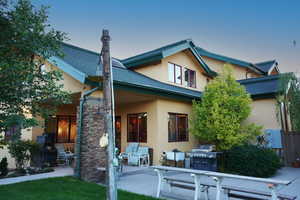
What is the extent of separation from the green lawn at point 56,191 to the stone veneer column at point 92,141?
0.45 m

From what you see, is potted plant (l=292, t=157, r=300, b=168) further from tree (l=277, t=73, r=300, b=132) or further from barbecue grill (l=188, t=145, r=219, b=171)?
barbecue grill (l=188, t=145, r=219, b=171)

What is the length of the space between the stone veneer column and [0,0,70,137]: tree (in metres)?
2.33

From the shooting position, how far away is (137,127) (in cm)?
1180

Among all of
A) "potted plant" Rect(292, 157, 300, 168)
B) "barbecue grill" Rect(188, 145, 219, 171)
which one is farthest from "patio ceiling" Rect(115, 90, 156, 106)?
"potted plant" Rect(292, 157, 300, 168)

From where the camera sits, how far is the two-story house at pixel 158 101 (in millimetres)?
10656

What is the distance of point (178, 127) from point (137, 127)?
2241mm

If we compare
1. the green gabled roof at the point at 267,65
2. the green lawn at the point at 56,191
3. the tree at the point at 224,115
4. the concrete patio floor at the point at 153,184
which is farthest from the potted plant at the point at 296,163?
the green gabled roof at the point at 267,65

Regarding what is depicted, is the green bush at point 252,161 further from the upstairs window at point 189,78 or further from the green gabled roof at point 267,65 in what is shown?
the green gabled roof at point 267,65

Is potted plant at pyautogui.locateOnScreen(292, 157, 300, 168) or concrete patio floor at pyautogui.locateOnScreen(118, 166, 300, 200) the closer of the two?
concrete patio floor at pyautogui.locateOnScreen(118, 166, 300, 200)

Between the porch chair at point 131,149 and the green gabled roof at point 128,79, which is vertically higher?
the green gabled roof at point 128,79

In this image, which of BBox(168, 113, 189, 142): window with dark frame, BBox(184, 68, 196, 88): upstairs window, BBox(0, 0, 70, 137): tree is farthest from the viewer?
BBox(184, 68, 196, 88): upstairs window

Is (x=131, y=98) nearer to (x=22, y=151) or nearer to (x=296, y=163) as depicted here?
(x=22, y=151)

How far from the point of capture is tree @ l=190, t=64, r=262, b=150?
9508 millimetres

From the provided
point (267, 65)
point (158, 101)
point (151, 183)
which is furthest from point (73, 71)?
point (267, 65)
